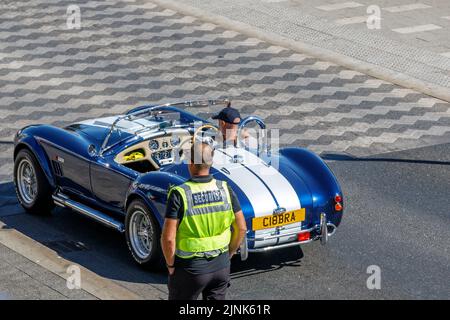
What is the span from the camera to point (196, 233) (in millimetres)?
7738

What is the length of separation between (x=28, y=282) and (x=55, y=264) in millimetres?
531

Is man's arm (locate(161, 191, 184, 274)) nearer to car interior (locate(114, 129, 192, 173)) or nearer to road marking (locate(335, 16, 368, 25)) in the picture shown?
car interior (locate(114, 129, 192, 173))

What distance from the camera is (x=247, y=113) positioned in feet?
51.1

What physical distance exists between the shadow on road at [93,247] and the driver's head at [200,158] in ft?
8.32

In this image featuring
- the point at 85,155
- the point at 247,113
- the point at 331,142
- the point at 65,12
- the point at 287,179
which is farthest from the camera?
the point at 65,12

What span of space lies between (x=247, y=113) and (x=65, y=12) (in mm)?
6633

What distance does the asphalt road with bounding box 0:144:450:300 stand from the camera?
387 inches

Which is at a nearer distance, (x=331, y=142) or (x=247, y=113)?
(x=331, y=142)

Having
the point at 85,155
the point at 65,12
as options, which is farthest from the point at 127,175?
the point at 65,12

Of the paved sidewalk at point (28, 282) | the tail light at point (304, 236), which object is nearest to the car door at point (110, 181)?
the paved sidewalk at point (28, 282)

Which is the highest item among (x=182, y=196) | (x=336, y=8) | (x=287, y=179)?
(x=182, y=196)

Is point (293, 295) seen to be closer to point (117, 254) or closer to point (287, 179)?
point (287, 179)

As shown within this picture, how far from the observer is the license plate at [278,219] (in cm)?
982

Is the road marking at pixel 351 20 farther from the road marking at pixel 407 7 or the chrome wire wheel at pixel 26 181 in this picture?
the chrome wire wheel at pixel 26 181
